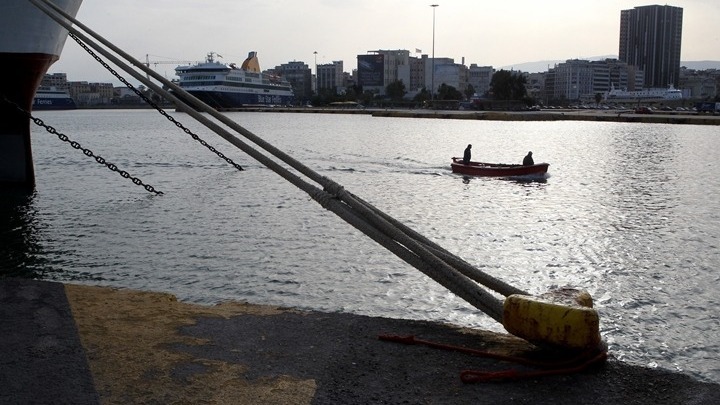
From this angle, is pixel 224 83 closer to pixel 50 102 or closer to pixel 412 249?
pixel 50 102

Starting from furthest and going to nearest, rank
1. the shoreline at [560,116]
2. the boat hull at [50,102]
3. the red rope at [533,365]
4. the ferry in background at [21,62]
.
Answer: the boat hull at [50,102], the shoreline at [560,116], the ferry in background at [21,62], the red rope at [533,365]

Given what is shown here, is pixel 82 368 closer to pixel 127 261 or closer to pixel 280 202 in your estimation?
pixel 127 261

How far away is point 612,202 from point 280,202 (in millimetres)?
12903

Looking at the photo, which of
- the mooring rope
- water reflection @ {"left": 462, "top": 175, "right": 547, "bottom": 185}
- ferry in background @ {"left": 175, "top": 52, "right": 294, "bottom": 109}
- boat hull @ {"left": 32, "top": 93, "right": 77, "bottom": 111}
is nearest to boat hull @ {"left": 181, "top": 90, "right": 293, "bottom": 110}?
ferry in background @ {"left": 175, "top": 52, "right": 294, "bottom": 109}

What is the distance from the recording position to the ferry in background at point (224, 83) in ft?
450

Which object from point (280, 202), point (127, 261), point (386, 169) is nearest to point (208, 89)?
point (386, 169)

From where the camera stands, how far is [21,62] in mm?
19109

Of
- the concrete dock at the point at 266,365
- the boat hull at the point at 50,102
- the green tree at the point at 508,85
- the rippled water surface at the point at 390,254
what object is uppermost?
the green tree at the point at 508,85

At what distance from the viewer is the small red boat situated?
33312mm

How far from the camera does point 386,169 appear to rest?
3847cm

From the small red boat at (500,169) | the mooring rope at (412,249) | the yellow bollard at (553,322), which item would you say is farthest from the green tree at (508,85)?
the yellow bollard at (553,322)

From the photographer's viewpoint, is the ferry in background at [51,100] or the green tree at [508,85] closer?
the green tree at [508,85]

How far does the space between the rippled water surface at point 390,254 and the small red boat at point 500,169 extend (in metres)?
0.65

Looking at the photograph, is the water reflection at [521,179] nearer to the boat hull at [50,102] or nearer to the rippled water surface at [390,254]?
the rippled water surface at [390,254]
